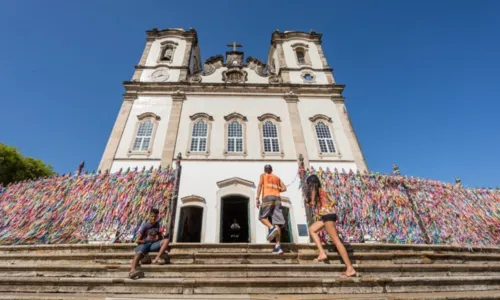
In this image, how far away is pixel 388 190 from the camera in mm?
8438

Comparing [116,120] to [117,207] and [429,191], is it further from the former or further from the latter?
[429,191]

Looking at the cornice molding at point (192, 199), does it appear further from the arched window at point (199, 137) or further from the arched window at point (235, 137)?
the arched window at point (235, 137)

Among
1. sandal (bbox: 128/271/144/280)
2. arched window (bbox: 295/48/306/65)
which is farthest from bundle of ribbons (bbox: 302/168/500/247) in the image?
arched window (bbox: 295/48/306/65)

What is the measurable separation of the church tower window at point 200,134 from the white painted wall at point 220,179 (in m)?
0.87

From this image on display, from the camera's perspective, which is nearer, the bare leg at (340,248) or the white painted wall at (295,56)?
the bare leg at (340,248)

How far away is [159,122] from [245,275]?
1096 centimetres

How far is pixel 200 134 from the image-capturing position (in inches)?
501

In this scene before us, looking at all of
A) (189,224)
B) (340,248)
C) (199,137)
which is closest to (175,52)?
(199,137)

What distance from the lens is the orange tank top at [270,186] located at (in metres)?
5.51

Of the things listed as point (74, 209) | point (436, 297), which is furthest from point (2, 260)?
point (436, 297)

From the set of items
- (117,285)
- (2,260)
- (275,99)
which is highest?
(275,99)

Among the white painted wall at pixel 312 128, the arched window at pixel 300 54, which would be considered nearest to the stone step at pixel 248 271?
the white painted wall at pixel 312 128

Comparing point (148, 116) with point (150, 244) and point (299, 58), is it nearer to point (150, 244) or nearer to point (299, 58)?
point (150, 244)

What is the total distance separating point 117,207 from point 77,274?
3.60 meters
